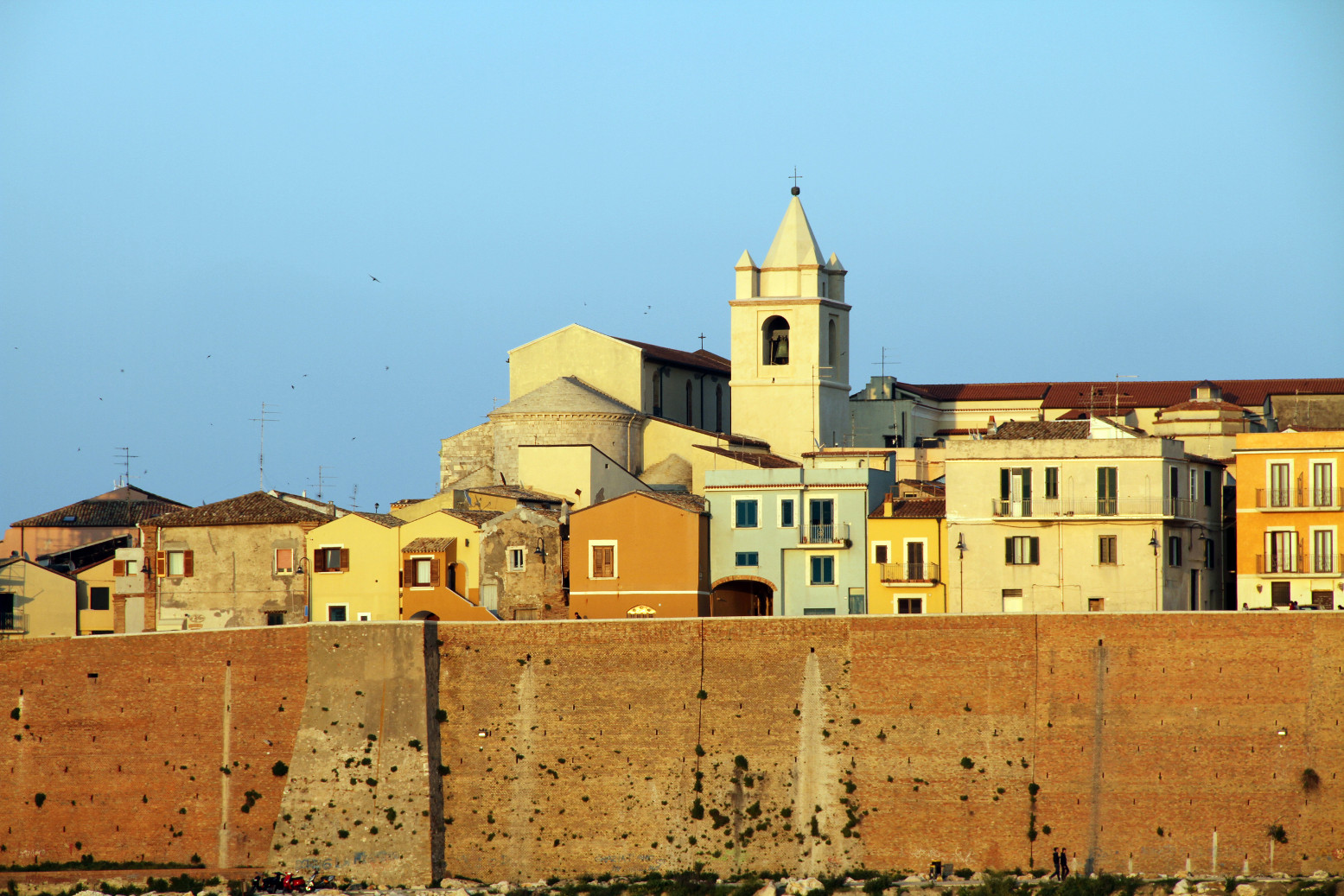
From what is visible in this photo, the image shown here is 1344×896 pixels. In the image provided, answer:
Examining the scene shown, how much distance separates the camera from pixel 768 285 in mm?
75812

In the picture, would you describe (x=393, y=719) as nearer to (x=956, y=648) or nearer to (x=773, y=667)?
(x=773, y=667)

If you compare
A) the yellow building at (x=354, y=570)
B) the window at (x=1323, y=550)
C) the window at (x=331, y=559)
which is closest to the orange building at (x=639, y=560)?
the yellow building at (x=354, y=570)

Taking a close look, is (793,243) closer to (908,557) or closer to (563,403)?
(563,403)

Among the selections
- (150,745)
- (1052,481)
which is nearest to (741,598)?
(1052,481)

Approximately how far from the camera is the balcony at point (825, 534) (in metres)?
57.2

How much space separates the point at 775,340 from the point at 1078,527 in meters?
23.8

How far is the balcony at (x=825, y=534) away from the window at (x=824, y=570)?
0.46 meters

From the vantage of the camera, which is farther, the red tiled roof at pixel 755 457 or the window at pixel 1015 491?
the red tiled roof at pixel 755 457

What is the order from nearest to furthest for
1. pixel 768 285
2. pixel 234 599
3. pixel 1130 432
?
1. pixel 1130 432
2. pixel 234 599
3. pixel 768 285

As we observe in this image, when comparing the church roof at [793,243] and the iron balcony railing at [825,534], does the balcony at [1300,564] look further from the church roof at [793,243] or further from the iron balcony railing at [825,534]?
the church roof at [793,243]

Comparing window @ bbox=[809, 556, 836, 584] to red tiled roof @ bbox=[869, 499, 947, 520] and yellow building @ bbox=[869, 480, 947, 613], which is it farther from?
red tiled roof @ bbox=[869, 499, 947, 520]

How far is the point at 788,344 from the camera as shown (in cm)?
7581

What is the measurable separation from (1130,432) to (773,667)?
1253cm

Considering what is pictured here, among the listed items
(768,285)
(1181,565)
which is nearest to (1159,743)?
(1181,565)
